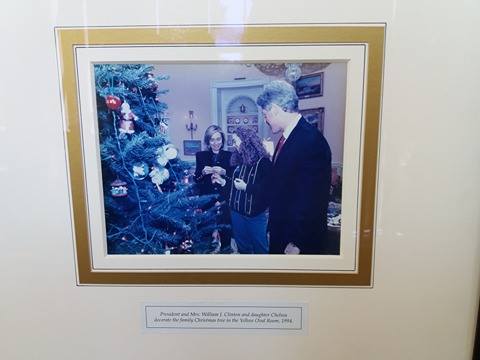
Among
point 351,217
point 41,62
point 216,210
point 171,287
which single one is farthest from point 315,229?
point 41,62

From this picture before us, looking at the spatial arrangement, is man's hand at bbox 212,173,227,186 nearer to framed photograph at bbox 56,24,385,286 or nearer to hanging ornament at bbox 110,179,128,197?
framed photograph at bbox 56,24,385,286

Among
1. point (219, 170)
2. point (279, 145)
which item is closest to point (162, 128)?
point (219, 170)

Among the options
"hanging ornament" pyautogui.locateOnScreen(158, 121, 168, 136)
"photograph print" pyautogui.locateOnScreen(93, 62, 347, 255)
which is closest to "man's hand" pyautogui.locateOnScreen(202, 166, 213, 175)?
"photograph print" pyautogui.locateOnScreen(93, 62, 347, 255)

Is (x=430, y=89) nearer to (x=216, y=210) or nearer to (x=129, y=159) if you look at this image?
(x=216, y=210)

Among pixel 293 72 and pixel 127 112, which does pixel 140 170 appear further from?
pixel 293 72

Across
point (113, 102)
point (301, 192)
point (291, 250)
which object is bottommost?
point (291, 250)

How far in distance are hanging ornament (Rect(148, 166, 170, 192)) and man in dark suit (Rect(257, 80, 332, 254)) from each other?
265mm

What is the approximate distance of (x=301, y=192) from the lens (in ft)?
2.39

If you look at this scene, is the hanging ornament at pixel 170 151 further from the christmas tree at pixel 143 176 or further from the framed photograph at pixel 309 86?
the framed photograph at pixel 309 86

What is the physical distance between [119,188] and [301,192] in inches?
17.9

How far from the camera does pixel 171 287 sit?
0.77 meters

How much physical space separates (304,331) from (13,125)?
0.90 m

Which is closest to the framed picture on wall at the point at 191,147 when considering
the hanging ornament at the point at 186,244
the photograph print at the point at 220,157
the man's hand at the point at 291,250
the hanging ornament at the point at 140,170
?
the photograph print at the point at 220,157

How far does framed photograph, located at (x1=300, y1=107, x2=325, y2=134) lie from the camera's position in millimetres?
703
